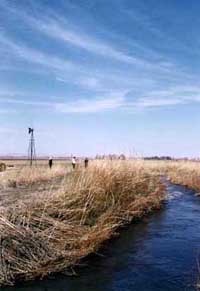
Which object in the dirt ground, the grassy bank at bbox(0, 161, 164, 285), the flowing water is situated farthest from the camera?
the dirt ground

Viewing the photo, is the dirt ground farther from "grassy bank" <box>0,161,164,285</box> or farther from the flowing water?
the flowing water

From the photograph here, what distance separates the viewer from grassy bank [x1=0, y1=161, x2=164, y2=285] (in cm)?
1151

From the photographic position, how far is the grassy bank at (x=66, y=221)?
11.5 metres

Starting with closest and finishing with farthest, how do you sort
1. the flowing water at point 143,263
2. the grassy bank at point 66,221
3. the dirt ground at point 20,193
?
the flowing water at point 143,263 < the grassy bank at point 66,221 < the dirt ground at point 20,193

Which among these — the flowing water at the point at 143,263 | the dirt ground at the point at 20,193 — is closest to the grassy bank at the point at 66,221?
the flowing water at the point at 143,263

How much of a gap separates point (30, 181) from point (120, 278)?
58.0ft

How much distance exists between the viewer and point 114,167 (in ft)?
69.7

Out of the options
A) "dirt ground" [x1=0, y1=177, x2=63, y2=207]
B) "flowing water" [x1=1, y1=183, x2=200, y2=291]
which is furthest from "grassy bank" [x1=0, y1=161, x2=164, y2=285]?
"dirt ground" [x1=0, y1=177, x2=63, y2=207]

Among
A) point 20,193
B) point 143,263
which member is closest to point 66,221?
point 143,263

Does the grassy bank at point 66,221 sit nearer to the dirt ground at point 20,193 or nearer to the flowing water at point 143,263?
the flowing water at point 143,263

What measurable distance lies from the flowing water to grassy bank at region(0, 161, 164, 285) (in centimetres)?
40

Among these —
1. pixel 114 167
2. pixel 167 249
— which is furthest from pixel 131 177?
pixel 167 249

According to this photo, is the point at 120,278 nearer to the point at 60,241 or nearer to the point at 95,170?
the point at 60,241

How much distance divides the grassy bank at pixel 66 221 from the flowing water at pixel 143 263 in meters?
0.40
